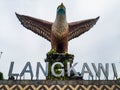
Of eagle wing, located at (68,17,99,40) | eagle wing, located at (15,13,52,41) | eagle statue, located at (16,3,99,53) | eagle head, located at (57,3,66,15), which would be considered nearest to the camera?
eagle statue, located at (16,3,99,53)

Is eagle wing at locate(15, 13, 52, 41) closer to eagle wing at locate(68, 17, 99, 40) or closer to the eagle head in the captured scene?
the eagle head

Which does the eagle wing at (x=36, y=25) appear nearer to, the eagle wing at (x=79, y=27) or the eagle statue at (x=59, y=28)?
the eagle statue at (x=59, y=28)

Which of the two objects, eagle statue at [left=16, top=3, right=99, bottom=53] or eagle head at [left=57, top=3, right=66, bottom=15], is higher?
eagle head at [left=57, top=3, right=66, bottom=15]

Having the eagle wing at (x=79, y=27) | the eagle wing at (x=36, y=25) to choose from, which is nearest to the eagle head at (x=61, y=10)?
the eagle wing at (x=79, y=27)

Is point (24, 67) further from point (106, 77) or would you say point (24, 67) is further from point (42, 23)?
point (42, 23)

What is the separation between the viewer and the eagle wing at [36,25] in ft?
127

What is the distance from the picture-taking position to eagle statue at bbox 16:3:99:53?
1454 inches

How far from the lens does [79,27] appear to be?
3994 cm

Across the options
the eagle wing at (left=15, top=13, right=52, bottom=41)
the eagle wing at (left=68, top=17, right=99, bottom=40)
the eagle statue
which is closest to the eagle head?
the eagle statue

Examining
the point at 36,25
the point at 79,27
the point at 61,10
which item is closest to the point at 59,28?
the point at 61,10

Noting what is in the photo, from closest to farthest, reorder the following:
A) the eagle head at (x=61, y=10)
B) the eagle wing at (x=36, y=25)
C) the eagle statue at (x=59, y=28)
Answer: the eagle statue at (x=59, y=28) → the eagle head at (x=61, y=10) → the eagle wing at (x=36, y=25)

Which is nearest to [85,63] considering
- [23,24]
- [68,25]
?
[68,25]

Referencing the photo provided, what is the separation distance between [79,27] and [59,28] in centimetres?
390

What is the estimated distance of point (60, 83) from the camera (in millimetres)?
27469
